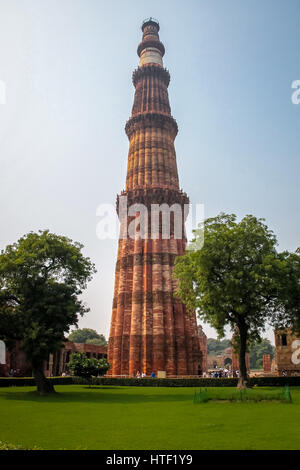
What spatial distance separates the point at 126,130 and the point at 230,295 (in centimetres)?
3578

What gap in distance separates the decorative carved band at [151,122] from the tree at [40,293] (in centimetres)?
2930

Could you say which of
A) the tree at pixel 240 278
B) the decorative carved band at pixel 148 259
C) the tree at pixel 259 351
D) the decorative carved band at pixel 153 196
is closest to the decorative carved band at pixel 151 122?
the decorative carved band at pixel 153 196

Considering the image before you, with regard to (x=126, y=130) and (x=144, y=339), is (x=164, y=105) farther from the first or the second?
(x=144, y=339)

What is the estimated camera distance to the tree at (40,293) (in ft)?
75.8

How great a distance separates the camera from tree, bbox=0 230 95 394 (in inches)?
909

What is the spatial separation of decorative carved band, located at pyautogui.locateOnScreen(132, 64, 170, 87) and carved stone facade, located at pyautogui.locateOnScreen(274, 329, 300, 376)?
37.5 m

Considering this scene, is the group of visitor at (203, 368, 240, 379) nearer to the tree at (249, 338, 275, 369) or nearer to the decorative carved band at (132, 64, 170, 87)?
the decorative carved band at (132, 64, 170, 87)

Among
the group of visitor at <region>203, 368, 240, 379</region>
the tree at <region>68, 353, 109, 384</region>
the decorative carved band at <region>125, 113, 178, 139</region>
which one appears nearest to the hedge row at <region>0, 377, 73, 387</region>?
the tree at <region>68, 353, 109, 384</region>

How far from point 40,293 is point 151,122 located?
110 ft

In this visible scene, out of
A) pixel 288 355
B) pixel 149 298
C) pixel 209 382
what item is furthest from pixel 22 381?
pixel 288 355

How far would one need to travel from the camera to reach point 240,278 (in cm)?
2548

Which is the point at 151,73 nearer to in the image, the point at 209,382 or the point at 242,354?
the point at 209,382

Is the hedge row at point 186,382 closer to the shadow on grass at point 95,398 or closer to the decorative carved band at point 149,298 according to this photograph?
the decorative carved band at point 149,298
